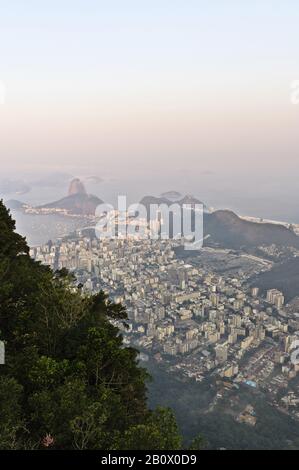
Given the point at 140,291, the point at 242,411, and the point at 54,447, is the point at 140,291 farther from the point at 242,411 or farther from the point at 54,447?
the point at 54,447

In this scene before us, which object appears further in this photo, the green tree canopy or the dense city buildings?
the dense city buildings

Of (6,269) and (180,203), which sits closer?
(6,269)

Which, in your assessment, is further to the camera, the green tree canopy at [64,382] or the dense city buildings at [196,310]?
the dense city buildings at [196,310]

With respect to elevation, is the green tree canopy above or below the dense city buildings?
above

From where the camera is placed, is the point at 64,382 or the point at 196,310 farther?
the point at 196,310

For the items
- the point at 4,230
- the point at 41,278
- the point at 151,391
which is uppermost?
the point at 4,230

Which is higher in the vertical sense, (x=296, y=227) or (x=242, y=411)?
(x=296, y=227)

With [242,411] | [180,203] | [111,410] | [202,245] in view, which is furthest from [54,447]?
[180,203]

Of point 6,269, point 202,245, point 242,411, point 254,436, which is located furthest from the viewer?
point 202,245

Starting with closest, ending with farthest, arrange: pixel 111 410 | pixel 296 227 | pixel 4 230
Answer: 1. pixel 111 410
2. pixel 4 230
3. pixel 296 227

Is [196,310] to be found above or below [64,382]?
below

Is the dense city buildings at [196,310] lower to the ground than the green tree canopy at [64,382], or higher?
lower
